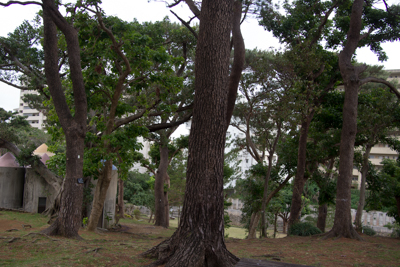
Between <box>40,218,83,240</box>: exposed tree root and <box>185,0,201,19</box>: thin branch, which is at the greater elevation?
<box>185,0,201,19</box>: thin branch

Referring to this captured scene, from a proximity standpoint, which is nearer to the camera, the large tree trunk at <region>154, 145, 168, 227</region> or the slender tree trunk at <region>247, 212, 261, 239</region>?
the slender tree trunk at <region>247, 212, 261, 239</region>

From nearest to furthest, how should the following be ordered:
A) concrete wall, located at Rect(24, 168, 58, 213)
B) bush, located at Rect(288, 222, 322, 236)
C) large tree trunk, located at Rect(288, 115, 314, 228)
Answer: bush, located at Rect(288, 222, 322, 236) < large tree trunk, located at Rect(288, 115, 314, 228) < concrete wall, located at Rect(24, 168, 58, 213)

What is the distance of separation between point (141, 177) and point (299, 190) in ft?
74.2

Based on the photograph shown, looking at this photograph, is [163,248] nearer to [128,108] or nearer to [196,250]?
[196,250]

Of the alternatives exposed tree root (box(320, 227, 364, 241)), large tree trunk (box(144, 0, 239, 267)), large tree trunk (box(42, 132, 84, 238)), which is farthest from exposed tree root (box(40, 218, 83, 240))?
exposed tree root (box(320, 227, 364, 241))

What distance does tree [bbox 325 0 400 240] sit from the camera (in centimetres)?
1008

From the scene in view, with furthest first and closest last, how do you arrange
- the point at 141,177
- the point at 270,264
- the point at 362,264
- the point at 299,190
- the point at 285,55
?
the point at 141,177 < the point at 299,190 < the point at 285,55 < the point at 362,264 < the point at 270,264

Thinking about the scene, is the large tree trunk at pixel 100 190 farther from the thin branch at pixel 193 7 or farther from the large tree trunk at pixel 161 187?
the large tree trunk at pixel 161 187

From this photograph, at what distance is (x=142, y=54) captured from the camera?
1012 centimetres

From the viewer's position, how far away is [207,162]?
493 cm

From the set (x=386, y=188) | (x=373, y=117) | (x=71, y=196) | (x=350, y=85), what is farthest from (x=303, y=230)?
(x=71, y=196)

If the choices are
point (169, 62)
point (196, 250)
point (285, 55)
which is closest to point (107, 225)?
point (169, 62)

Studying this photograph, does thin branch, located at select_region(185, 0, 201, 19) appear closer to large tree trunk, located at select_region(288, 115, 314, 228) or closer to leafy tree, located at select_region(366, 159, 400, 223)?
large tree trunk, located at select_region(288, 115, 314, 228)

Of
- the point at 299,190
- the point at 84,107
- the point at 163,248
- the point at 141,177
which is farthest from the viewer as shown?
the point at 141,177
